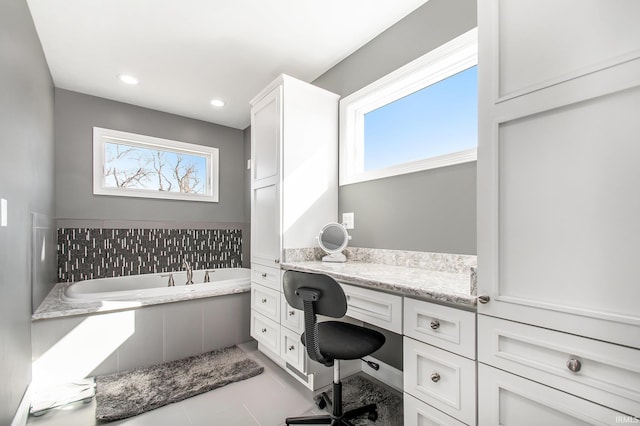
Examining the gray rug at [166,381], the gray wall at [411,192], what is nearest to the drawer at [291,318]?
the gray rug at [166,381]

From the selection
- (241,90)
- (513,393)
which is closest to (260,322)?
(513,393)

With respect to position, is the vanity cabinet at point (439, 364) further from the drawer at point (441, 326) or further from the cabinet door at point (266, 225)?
the cabinet door at point (266, 225)

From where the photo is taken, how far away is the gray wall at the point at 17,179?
141 centimetres

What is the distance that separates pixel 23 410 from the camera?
163 cm

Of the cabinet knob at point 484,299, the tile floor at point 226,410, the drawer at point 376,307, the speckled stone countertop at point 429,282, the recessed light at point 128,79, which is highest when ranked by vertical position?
the recessed light at point 128,79

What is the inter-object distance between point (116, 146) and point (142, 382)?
258 cm

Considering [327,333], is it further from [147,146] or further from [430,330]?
[147,146]

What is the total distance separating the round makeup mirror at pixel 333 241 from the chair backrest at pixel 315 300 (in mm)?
738

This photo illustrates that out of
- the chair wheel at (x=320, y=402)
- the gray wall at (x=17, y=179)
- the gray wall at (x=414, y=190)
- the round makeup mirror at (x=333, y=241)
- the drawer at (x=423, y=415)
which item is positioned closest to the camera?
the drawer at (x=423, y=415)

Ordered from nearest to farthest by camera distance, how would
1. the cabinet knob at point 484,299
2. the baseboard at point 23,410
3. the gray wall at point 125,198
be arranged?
1. the cabinet knob at point 484,299
2. the baseboard at point 23,410
3. the gray wall at point 125,198

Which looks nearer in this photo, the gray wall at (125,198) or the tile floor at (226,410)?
the tile floor at (226,410)

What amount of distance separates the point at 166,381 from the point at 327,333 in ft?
4.60

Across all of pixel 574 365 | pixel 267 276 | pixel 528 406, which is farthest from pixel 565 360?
pixel 267 276

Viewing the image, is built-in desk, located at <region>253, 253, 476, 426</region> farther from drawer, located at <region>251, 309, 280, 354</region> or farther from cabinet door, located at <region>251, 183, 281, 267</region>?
drawer, located at <region>251, 309, 280, 354</region>
